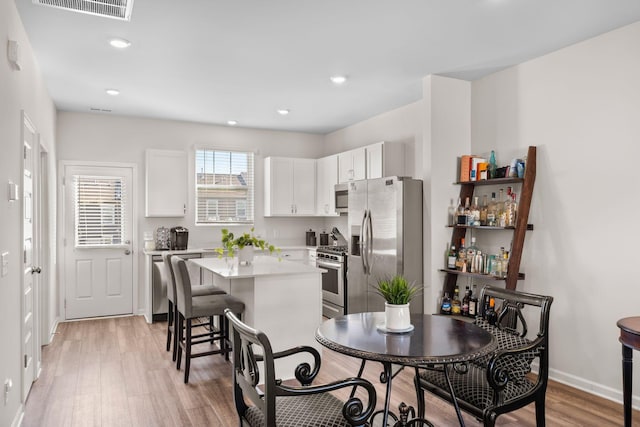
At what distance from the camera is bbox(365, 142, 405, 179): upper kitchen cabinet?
17.4 feet

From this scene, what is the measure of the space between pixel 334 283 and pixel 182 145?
2.96 metres

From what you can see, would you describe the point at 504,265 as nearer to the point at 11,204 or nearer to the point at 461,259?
the point at 461,259

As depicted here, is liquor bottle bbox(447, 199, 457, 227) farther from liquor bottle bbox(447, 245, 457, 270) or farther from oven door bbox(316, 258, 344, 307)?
oven door bbox(316, 258, 344, 307)

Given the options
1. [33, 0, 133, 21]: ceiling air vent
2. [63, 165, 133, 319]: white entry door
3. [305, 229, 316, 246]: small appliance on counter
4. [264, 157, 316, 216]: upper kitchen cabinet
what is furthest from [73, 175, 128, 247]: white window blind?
[33, 0, 133, 21]: ceiling air vent

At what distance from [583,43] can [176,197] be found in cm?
503

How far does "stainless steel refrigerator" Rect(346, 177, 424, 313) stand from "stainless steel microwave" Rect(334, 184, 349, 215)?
68 centimetres

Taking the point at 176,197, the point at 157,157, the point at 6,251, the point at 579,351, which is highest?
the point at 157,157

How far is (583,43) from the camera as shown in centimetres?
346

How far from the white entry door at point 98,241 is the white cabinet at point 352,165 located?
9.50ft

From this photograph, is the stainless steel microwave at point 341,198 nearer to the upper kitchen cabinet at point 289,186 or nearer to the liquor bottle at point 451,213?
the upper kitchen cabinet at point 289,186

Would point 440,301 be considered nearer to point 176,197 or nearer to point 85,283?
point 176,197

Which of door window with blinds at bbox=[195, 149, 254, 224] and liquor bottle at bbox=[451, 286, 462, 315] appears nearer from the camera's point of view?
Result: liquor bottle at bbox=[451, 286, 462, 315]

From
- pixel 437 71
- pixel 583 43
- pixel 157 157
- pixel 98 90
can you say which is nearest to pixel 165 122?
pixel 157 157

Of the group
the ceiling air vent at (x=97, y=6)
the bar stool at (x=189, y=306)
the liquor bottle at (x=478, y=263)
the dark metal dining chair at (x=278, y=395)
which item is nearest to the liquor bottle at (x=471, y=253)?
the liquor bottle at (x=478, y=263)
